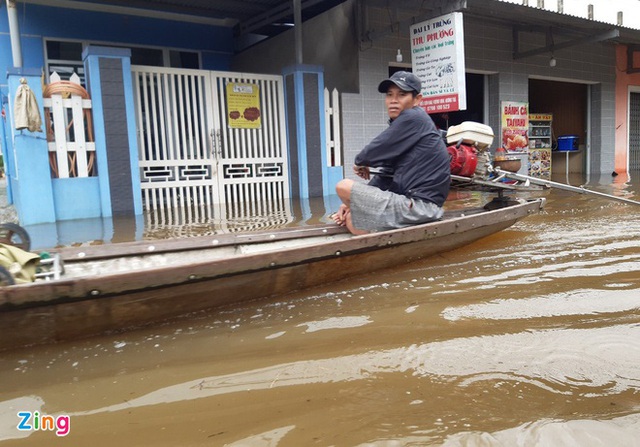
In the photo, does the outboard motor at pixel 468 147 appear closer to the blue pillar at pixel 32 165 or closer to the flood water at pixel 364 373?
the flood water at pixel 364 373

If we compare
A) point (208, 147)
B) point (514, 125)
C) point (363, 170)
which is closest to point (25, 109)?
point (208, 147)

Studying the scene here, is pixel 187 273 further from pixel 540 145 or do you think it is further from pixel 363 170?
pixel 540 145

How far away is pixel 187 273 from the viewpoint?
2.62 metres

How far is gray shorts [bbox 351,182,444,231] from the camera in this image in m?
3.81

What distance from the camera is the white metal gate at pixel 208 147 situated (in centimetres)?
784

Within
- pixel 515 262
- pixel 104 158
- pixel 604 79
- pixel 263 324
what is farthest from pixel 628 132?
pixel 263 324

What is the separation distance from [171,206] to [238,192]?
1163mm

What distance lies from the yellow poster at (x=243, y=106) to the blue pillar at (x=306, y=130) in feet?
1.86

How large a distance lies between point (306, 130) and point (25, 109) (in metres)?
4.24

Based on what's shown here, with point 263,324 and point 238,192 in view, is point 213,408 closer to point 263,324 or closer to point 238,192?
point 263,324

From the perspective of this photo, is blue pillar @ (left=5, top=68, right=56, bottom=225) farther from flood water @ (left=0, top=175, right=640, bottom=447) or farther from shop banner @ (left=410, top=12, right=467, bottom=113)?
shop banner @ (left=410, top=12, right=467, bottom=113)

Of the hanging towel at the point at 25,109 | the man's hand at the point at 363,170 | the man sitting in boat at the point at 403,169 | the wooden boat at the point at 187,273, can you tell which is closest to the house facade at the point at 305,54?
the hanging towel at the point at 25,109

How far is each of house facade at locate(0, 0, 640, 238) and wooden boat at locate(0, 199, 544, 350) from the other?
A: 4141 millimetres

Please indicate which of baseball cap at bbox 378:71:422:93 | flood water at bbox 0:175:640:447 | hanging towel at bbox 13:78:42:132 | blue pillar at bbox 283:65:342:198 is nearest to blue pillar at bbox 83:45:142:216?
hanging towel at bbox 13:78:42:132
